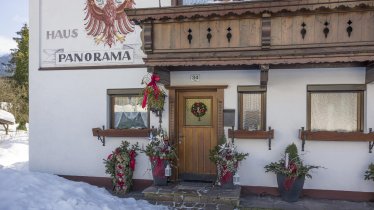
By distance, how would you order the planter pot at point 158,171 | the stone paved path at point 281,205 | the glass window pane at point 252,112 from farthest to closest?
the glass window pane at point 252,112, the planter pot at point 158,171, the stone paved path at point 281,205

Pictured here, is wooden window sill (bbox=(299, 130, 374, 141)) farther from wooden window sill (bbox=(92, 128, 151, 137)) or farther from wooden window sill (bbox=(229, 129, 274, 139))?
wooden window sill (bbox=(92, 128, 151, 137))

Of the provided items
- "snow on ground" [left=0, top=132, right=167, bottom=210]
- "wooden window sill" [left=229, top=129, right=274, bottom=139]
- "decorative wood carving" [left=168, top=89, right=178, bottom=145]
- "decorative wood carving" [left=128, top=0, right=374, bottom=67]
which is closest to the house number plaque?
"decorative wood carving" [left=168, top=89, right=178, bottom=145]

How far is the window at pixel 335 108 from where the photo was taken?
7195mm

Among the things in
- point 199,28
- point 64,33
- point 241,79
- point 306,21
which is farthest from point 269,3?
point 64,33

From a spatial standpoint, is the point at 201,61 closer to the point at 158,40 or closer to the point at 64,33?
the point at 158,40

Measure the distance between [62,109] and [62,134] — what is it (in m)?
0.68

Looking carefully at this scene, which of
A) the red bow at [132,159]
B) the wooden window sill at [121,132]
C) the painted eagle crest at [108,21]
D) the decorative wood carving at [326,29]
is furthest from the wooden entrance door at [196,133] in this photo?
the decorative wood carving at [326,29]

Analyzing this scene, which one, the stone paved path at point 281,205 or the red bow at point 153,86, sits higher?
the red bow at point 153,86

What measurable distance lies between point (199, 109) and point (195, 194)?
213cm

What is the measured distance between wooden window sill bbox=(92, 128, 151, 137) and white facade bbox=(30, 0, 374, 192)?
19 centimetres

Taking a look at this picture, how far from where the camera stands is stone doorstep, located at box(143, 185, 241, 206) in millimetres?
6699

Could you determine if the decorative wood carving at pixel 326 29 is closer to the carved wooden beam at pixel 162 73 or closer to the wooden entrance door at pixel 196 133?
the wooden entrance door at pixel 196 133

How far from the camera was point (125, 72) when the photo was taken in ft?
27.3

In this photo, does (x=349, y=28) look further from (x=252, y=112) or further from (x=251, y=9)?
(x=252, y=112)
